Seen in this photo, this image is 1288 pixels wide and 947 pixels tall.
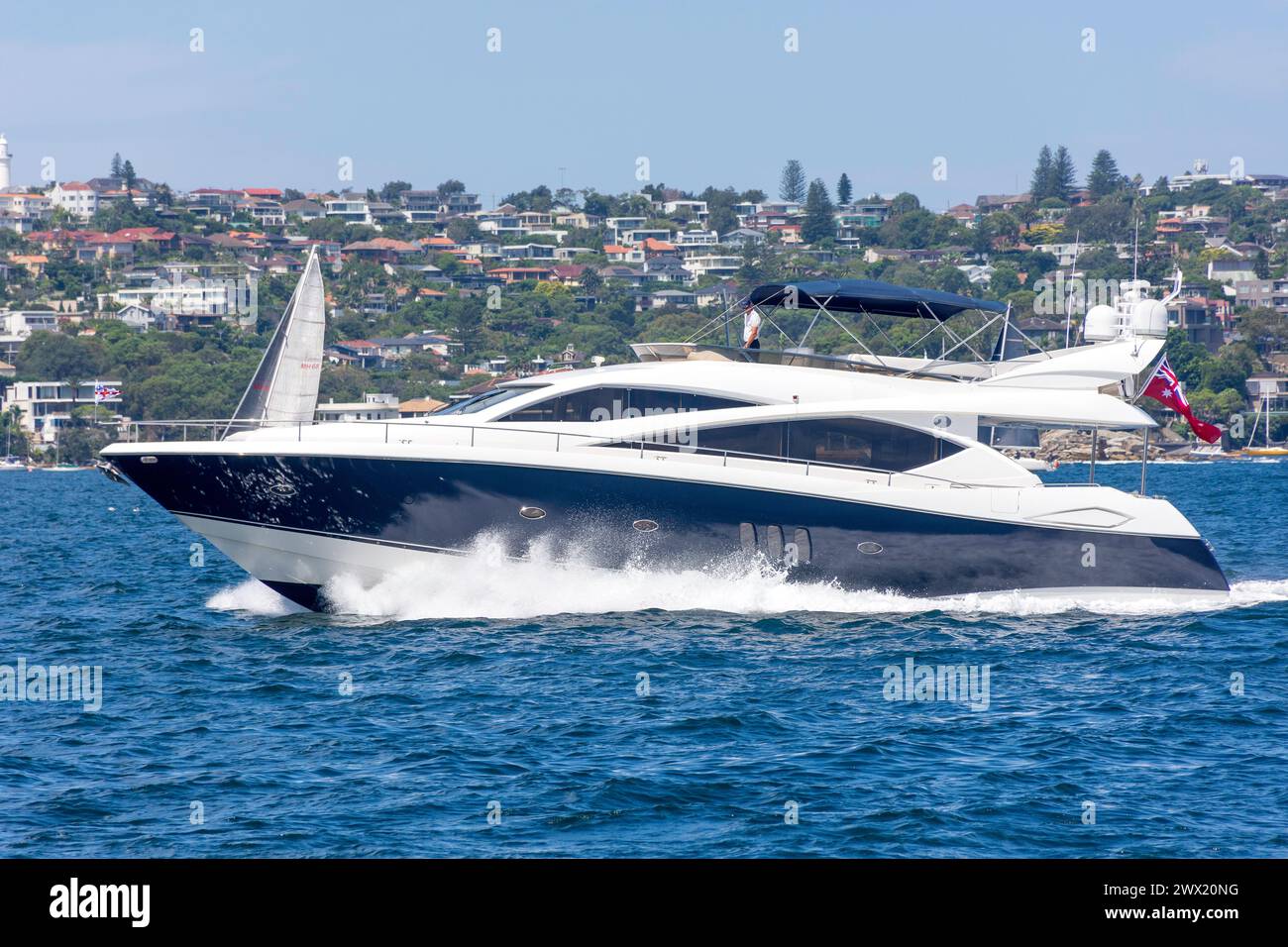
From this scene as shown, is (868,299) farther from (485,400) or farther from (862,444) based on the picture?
(485,400)

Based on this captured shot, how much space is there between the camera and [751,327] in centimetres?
2317

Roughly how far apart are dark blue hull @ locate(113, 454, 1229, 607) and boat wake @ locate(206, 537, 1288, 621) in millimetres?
186

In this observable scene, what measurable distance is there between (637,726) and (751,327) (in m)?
10.1

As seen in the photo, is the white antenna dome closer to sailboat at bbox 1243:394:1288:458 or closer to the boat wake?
the boat wake

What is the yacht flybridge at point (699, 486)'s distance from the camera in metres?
18.8

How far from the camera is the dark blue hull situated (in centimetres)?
1869

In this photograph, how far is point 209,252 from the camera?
188m

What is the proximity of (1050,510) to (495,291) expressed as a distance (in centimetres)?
13470
